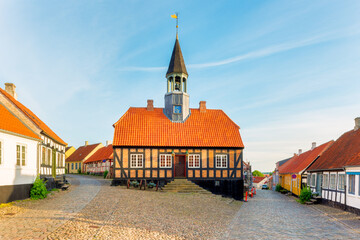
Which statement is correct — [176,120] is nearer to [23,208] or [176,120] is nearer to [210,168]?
[210,168]

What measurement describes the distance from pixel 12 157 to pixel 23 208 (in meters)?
3.24

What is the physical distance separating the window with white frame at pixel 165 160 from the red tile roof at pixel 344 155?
11554 mm

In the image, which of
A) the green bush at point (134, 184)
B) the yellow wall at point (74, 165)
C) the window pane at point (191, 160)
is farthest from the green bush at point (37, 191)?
the yellow wall at point (74, 165)

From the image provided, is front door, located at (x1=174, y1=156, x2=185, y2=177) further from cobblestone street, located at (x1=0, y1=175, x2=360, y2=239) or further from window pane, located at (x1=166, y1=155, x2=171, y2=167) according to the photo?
cobblestone street, located at (x1=0, y1=175, x2=360, y2=239)

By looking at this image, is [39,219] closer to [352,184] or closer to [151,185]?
[151,185]

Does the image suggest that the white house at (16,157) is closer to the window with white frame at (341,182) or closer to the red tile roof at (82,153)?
the window with white frame at (341,182)

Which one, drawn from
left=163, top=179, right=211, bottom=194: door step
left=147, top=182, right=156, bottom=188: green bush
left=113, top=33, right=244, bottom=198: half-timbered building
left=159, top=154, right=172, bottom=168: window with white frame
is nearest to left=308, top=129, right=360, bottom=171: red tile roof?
left=113, top=33, right=244, bottom=198: half-timbered building

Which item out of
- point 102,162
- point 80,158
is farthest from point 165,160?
point 80,158

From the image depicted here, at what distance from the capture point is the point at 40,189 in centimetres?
1714

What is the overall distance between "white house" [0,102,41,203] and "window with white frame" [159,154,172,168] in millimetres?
10232

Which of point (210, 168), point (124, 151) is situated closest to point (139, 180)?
point (124, 151)

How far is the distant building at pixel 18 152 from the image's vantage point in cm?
1505

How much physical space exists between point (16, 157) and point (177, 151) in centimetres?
1286

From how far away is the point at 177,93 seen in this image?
28.1 m
